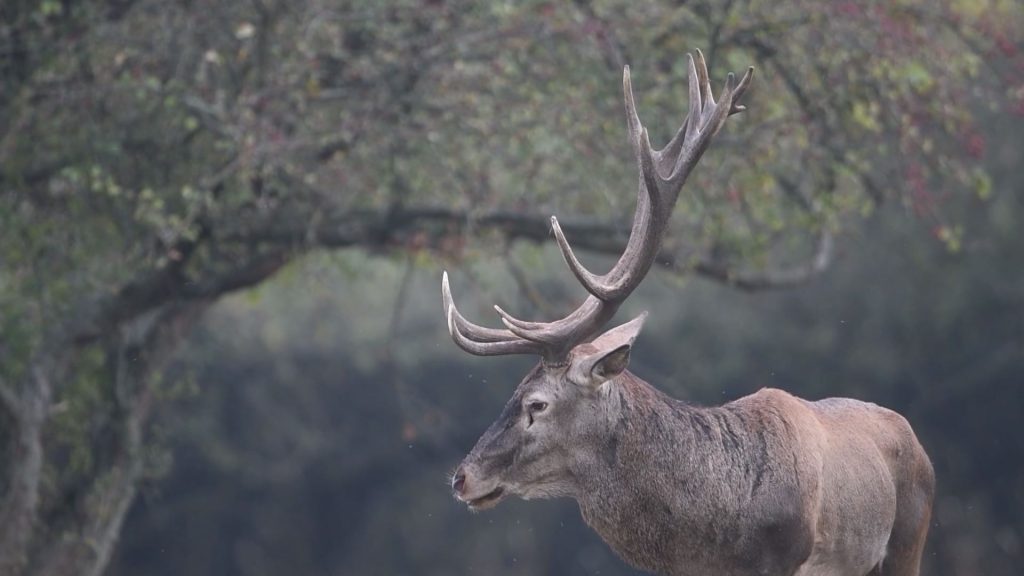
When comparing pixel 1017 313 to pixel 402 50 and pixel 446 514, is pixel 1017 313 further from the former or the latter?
pixel 402 50

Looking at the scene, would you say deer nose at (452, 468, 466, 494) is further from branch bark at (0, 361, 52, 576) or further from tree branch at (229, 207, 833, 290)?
branch bark at (0, 361, 52, 576)

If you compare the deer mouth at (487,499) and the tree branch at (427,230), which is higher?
the deer mouth at (487,499)

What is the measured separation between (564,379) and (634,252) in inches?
21.7

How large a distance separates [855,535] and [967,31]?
5011mm

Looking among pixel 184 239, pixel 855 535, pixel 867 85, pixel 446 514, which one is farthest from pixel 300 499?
pixel 855 535

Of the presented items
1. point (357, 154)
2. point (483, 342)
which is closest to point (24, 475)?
point (357, 154)

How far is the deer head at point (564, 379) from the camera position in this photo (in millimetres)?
5738

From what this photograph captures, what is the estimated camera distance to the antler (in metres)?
5.75

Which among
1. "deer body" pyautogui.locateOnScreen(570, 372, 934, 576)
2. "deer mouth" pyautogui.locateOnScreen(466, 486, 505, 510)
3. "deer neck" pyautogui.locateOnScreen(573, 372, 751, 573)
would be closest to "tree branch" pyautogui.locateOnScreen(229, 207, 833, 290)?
"deer body" pyautogui.locateOnScreen(570, 372, 934, 576)

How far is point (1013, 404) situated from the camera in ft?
61.7

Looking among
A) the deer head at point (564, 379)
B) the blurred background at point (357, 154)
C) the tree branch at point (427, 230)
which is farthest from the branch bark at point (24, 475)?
the deer head at point (564, 379)

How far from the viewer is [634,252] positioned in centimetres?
588

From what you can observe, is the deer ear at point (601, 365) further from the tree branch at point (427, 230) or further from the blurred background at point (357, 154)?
the tree branch at point (427, 230)

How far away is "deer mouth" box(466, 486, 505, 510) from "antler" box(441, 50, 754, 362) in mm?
517
